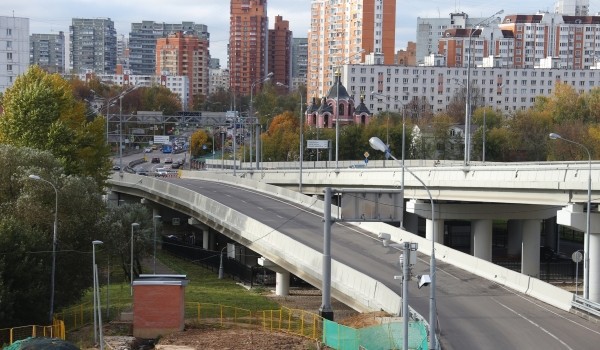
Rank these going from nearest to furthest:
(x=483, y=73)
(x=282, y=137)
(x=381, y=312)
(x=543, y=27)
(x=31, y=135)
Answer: (x=381, y=312) → (x=31, y=135) → (x=282, y=137) → (x=483, y=73) → (x=543, y=27)

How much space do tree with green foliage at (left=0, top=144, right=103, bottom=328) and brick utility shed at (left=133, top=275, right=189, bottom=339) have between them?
3612 mm

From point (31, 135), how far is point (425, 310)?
3182cm

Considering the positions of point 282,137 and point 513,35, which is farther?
point 513,35

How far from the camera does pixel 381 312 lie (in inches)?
1264

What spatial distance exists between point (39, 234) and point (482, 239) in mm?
26456

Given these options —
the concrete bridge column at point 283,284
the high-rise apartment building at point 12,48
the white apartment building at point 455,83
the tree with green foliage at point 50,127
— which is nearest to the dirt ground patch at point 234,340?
the concrete bridge column at point 283,284

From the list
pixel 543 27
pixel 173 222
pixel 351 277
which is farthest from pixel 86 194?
pixel 543 27

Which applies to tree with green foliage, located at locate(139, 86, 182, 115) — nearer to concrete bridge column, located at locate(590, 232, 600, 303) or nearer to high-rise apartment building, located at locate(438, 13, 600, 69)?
high-rise apartment building, located at locate(438, 13, 600, 69)

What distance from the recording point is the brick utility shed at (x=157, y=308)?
35406 mm

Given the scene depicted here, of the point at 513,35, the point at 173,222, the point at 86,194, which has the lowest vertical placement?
the point at 173,222

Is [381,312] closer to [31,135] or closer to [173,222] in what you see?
[31,135]

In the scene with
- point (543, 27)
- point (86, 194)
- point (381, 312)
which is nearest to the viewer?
point (381, 312)

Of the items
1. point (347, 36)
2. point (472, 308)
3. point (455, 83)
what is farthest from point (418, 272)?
point (347, 36)

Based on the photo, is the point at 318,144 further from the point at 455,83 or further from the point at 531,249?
the point at 455,83
